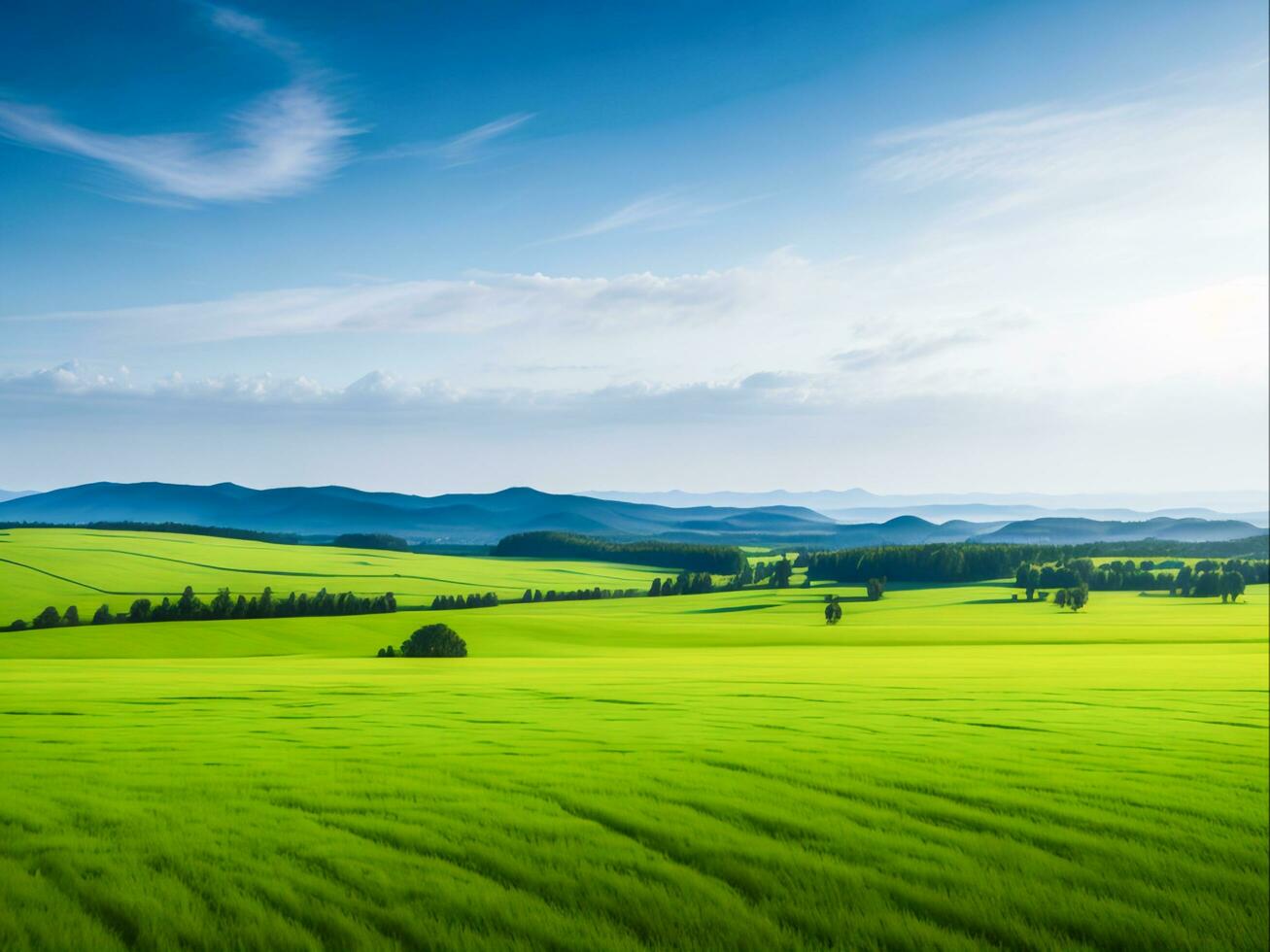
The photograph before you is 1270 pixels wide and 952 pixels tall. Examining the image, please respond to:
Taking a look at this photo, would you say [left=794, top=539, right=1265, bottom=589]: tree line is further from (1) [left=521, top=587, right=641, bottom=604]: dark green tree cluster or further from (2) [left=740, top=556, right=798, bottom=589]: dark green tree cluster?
(1) [left=521, top=587, right=641, bottom=604]: dark green tree cluster

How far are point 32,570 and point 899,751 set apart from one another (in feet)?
163

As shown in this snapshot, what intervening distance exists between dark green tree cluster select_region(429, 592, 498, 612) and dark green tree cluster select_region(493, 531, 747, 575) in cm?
5535

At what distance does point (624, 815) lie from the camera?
8.94m

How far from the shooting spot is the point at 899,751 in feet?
42.4

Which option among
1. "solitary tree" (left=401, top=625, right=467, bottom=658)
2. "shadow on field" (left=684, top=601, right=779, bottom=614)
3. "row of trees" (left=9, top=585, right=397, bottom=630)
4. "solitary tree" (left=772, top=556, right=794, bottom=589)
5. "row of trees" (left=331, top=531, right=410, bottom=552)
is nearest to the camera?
"row of trees" (left=9, top=585, right=397, bottom=630)

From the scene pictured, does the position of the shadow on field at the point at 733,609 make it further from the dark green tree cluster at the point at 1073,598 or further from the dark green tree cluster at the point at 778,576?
the dark green tree cluster at the point at 1073,598

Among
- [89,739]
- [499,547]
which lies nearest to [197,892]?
[89,739]

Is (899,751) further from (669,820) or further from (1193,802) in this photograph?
(669,820)

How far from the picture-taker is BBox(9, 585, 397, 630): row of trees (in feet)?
121

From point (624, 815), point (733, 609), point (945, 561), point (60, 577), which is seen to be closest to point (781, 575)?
point (945, 561)

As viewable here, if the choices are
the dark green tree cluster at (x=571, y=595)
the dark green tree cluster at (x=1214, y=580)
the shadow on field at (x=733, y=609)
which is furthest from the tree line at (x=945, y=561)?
the dark green tree cluster at (x=571, y=595)

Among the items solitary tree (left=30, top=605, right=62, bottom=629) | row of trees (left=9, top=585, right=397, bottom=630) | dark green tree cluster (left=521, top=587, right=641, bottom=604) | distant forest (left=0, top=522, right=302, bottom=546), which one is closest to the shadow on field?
dark green tree cluster (left=521, top=587, right=641, bottom=604)

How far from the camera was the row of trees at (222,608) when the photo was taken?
3700cm

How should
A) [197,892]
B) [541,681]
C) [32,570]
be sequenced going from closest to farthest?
[197,892] < [541,681] < [32,570]
